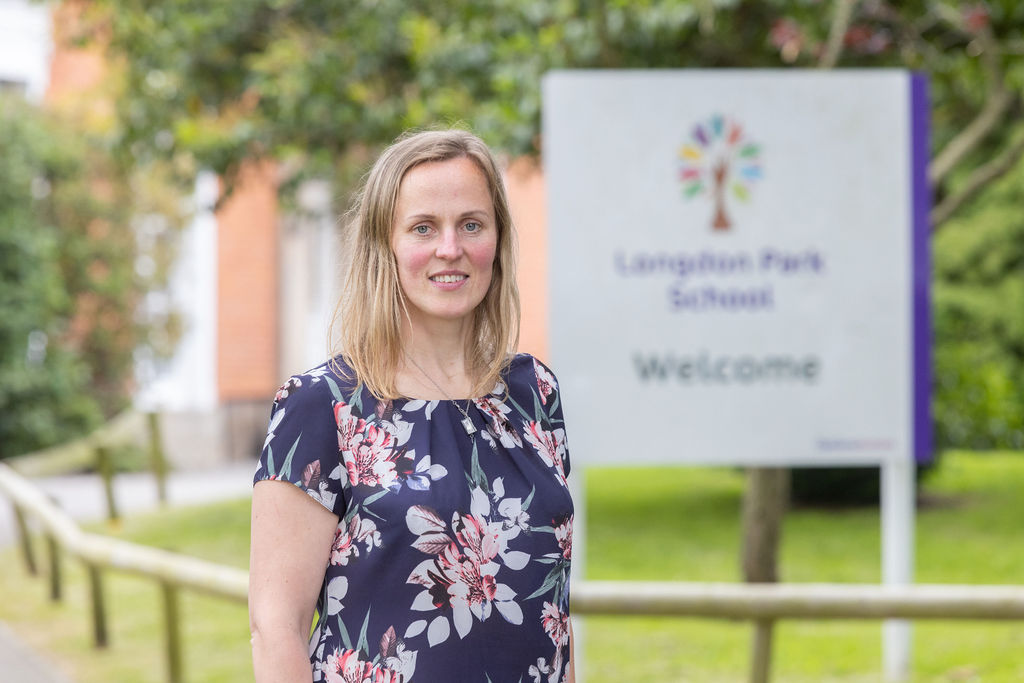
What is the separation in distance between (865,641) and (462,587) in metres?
5.50

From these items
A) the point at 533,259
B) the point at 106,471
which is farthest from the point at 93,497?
the point at 533,259

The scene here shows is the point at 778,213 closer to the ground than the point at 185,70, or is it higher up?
closer to the ground

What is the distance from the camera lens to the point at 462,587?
80.7 inches

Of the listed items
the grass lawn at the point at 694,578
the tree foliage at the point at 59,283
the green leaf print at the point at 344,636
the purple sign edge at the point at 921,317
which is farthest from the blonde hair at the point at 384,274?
the tree foliage at the point at 59,283

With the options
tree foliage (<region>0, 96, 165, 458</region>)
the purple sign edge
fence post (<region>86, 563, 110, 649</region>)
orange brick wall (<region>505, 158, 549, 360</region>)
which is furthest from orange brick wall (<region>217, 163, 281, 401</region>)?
the purple sign edge

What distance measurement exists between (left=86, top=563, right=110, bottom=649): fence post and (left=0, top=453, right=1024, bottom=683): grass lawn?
9cm

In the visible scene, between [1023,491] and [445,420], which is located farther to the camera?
[1023,491]

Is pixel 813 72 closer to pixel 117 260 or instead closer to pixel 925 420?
pixel 925 420

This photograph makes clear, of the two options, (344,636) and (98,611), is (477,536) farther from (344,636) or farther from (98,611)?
(98,611)

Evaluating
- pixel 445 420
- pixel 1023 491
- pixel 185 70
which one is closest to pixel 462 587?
pixel 445 420

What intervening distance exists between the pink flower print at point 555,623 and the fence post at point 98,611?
571cm

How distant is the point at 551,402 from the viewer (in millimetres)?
2342

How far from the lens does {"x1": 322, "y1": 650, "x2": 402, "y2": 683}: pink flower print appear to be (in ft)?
6.68

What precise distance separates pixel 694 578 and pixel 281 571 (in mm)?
7350
